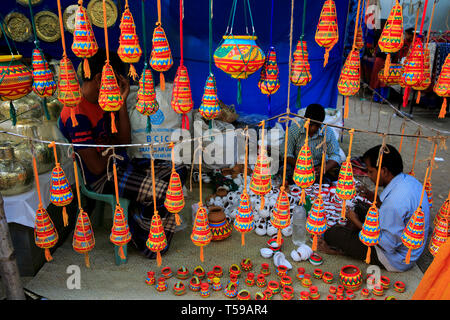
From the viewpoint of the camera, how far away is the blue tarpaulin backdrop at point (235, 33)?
392 centimetres

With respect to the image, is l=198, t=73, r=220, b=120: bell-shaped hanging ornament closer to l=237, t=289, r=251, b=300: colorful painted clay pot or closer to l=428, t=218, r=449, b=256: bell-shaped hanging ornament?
l=237, t=289, r=251, b=300: colorful painted clay pot

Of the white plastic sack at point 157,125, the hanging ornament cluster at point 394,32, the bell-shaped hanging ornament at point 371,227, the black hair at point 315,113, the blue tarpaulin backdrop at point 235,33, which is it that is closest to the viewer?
the hanging ornament cluster at point 394,32

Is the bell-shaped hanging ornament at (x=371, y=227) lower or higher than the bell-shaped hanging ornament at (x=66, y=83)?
lower

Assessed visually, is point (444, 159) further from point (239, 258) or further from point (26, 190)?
point (26, 190)

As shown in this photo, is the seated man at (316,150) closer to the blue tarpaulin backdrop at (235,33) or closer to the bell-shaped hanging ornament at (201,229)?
the blue tarpaulin backdrop at (235,33)

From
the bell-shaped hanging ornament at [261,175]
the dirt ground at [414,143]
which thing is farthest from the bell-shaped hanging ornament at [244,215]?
the dirt ground at [414,143]

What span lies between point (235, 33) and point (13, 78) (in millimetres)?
2764

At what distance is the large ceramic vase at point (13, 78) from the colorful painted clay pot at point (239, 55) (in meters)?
0.96

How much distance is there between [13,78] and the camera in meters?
1.85

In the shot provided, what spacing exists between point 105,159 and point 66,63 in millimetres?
922

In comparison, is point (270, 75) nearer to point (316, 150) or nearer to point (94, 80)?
point (94, 80)

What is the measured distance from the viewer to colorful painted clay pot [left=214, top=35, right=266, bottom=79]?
1832 mm

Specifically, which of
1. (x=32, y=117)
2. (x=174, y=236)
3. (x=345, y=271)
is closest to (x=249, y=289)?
(x=345, y=271)

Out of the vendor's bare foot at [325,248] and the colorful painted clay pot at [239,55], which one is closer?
the colorful painted clay pot at [239,55]
